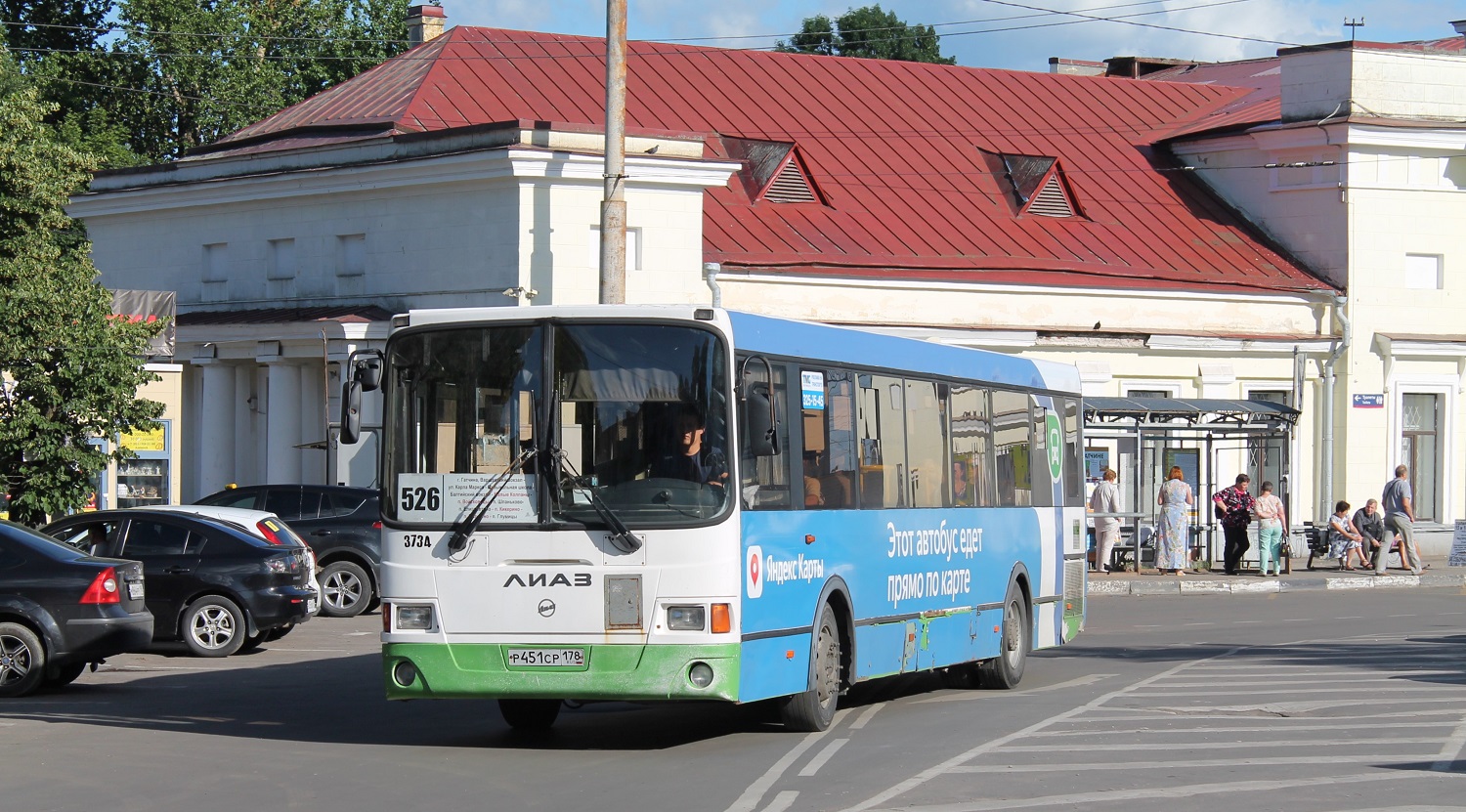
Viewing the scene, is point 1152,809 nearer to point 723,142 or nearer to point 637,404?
point 637,404

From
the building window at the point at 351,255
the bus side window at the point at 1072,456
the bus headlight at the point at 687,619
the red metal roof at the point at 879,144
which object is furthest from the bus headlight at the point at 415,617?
the building window at the point at 351,255

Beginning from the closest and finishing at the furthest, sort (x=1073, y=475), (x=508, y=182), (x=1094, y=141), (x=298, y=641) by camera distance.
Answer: (x=1073, y=475), (x=298, y=641), (x=508, y=182), (x=1094, y=141)

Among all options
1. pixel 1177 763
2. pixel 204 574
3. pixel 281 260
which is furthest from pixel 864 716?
pixel 281 260

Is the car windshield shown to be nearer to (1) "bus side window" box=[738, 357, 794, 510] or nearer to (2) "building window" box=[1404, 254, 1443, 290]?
(1) "bus side window" box=[738, 357, 794, 510]

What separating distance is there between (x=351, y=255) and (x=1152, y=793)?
26.3m

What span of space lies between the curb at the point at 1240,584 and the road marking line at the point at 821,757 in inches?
700

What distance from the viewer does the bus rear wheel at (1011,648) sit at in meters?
16.2

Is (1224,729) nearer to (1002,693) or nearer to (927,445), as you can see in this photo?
(1002,693)

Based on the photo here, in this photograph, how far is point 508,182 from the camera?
31922mm

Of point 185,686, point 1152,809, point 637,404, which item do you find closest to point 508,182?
point 185,686

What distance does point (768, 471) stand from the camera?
40.1 ft

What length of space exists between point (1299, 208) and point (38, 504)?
26775 mm

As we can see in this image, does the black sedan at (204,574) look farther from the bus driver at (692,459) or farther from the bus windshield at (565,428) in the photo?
the bus driver at (692,459)

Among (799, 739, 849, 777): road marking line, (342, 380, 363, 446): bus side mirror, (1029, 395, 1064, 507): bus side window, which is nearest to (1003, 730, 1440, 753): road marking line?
(799, 739, 849, 777): road marking line
